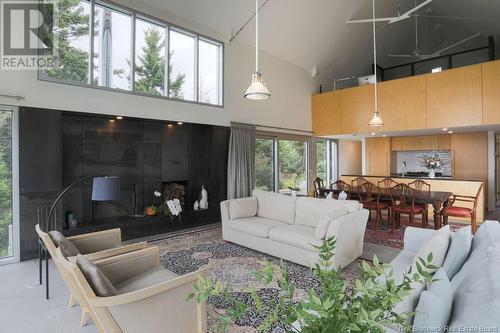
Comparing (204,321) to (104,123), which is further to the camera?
(104,123)

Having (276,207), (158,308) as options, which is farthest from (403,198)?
(158,308)

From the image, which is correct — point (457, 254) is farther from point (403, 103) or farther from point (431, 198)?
point (403, 103)

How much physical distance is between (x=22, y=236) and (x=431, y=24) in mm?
10852

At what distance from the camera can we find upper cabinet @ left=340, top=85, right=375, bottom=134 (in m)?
7.11

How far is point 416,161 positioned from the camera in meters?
8.66

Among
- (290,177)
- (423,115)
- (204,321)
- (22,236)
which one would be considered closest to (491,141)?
(423,115)

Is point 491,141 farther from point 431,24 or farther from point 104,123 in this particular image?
point 104,123

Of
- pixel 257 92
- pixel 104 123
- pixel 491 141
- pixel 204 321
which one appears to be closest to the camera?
pixel 204 321

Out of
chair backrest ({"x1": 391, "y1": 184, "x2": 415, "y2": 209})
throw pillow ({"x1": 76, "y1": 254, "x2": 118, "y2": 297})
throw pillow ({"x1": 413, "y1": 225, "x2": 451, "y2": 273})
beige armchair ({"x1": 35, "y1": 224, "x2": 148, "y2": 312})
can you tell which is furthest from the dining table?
throw pillow ({"x1": 76, "y1": 254, "x2": 118, "y2": 297})

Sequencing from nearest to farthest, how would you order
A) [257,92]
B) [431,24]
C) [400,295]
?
1. [400,295]
2. [257,92]
3. [431,24]

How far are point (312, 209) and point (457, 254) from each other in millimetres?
2185

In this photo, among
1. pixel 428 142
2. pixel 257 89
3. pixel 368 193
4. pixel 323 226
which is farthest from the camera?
pixel 428 142

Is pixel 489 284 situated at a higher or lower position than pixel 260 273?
lower

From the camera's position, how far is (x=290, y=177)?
794 centimetres
